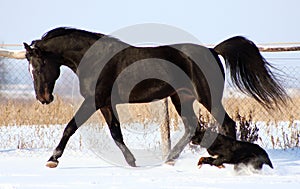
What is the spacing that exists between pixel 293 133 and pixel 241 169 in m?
2.34

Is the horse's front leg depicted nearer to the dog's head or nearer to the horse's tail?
the horse's tail

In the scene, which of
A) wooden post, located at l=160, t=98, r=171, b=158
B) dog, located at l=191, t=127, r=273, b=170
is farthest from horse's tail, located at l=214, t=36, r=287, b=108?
wooden post, located at l=160, t=98, r=171, b=158

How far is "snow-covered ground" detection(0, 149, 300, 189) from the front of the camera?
4.36m

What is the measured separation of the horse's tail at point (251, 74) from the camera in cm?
556

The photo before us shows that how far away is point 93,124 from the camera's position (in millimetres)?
8258

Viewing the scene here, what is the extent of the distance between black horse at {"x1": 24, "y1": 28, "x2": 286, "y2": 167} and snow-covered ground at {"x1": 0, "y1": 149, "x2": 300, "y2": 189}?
0.36 meters

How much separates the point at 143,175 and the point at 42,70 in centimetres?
162

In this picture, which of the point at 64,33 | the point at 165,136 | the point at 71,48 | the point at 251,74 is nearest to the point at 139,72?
the point at 71,48

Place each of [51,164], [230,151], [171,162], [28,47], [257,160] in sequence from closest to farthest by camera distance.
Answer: [257,160] → [230,151] → [51,164] → [28,47] → [171,162]

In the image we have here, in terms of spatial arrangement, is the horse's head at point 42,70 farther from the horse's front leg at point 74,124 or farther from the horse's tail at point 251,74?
the horse's tail at point 251,74

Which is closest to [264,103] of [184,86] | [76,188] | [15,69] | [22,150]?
[184,86]

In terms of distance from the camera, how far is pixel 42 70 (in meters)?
5.70

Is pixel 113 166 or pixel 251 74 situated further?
pixel 113 166

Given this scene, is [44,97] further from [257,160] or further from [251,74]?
[257,160]
